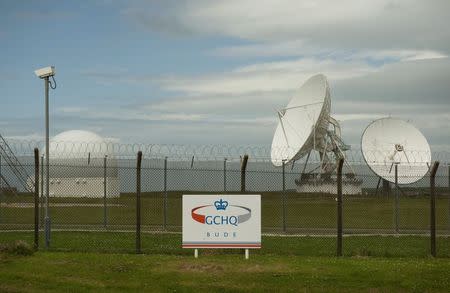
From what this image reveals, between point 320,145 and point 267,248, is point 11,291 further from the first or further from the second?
point 320,145

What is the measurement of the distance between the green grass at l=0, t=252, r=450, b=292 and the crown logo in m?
1.10

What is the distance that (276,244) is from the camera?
18453mm

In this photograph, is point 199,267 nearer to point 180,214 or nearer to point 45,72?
point 45,72

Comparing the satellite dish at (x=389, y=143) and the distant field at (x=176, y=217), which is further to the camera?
the satellite dish at (x=389, y=143)

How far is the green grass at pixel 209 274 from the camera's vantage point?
38.4 ft

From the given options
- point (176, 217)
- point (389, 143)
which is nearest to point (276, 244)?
point (176, 217)

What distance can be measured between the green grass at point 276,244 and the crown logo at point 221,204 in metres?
1.27

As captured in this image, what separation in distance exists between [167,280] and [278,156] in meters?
36.6

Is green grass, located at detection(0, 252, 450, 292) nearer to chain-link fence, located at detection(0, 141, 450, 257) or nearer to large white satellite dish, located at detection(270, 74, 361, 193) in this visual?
chain-link fence, located at detection(0, 141, 450, 257)

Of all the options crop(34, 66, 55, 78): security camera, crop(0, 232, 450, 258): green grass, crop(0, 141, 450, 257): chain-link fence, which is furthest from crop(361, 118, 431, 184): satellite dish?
crop(34, 66, 55, 78): security camera

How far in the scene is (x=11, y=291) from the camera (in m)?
11.2

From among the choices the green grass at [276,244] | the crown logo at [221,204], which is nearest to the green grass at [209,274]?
the crown logo at [221,204]

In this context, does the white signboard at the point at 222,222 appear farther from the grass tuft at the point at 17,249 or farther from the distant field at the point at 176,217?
the distant field at the point at 176,217

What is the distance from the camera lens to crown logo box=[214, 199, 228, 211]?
47.5 feet
